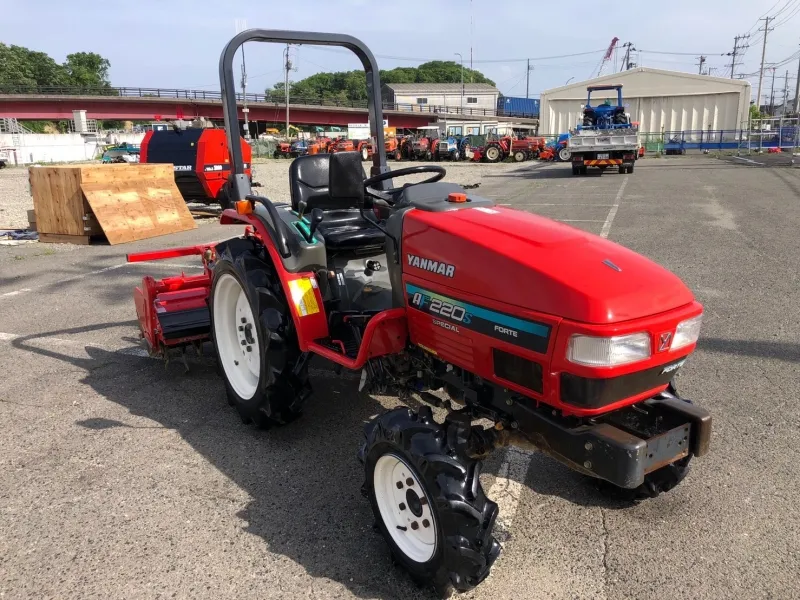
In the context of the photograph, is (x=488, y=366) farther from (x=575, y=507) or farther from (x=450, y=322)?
(x=575, y=507)

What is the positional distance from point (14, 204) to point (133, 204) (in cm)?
656

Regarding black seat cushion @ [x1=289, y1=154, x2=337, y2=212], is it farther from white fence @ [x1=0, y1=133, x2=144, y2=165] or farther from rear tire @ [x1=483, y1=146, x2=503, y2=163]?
white fence @ [x1=0, y1=133, x2=144, y2=165]

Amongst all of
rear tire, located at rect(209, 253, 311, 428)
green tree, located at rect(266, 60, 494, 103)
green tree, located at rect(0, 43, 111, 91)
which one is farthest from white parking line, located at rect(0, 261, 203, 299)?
green tree, located at rect(266, 60, 494, 103)

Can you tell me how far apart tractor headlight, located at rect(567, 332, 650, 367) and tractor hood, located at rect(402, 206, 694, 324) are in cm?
6

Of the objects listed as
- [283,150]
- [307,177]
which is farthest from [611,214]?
[283,150]

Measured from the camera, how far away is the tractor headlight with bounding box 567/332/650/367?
1.99 metres

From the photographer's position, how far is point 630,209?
12164 mm

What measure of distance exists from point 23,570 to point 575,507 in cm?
225

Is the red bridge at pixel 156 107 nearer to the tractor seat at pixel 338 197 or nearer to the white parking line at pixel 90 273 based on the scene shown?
the white parking line at pixel 90 273

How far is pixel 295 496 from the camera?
9.48ft

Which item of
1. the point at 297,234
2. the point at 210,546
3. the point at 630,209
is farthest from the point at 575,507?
the point at 630,209

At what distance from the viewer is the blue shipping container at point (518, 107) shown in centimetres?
8300

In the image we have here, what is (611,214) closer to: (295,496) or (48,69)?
(295,496)

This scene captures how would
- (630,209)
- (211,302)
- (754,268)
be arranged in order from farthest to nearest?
(630,209) < (754,268) < (211,302)
